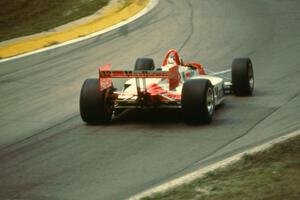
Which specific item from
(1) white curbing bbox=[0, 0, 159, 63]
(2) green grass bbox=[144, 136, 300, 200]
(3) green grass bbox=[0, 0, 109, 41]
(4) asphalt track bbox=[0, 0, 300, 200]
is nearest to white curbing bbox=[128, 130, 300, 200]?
(2) green grass bbox=[144, 136, 300, 200]

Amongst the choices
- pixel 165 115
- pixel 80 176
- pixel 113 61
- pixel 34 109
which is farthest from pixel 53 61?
pixel 80 176

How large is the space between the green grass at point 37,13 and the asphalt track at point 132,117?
1.99 meters

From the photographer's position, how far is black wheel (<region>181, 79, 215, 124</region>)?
12.0 m

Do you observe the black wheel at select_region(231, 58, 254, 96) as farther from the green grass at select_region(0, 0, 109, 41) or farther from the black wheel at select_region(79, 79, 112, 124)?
the green grass at select_region(0, 0, 109, 41)

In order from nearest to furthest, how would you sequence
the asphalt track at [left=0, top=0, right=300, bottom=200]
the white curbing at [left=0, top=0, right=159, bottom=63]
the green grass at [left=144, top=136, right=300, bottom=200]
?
the green grass at [left=144, top=136, right=300, bottom=200] → the asphalt track at [left=0, top=0, right=300, bottom=200] → the white curbing at [left=0, top=0, right=159, bottom=63]

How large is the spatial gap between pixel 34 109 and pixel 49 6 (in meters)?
11.5

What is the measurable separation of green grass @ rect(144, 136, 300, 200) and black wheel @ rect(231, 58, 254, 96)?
4337mm

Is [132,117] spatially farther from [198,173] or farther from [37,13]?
[37,13]

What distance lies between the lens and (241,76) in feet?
46.6

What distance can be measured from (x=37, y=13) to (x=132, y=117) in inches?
480

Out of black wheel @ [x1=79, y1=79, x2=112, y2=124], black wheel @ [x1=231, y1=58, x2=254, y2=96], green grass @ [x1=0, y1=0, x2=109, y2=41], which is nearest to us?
black wheel @ [x1=79, y1=79, x2=112, y2=124]

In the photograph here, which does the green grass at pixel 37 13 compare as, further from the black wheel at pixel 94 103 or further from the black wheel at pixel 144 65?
the black wheel at pixel 94 103

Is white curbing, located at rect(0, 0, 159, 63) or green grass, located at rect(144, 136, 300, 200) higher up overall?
white curbing, located at rect(0, 0, 159, 63)

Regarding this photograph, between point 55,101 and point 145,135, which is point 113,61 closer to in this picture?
point 55,101
